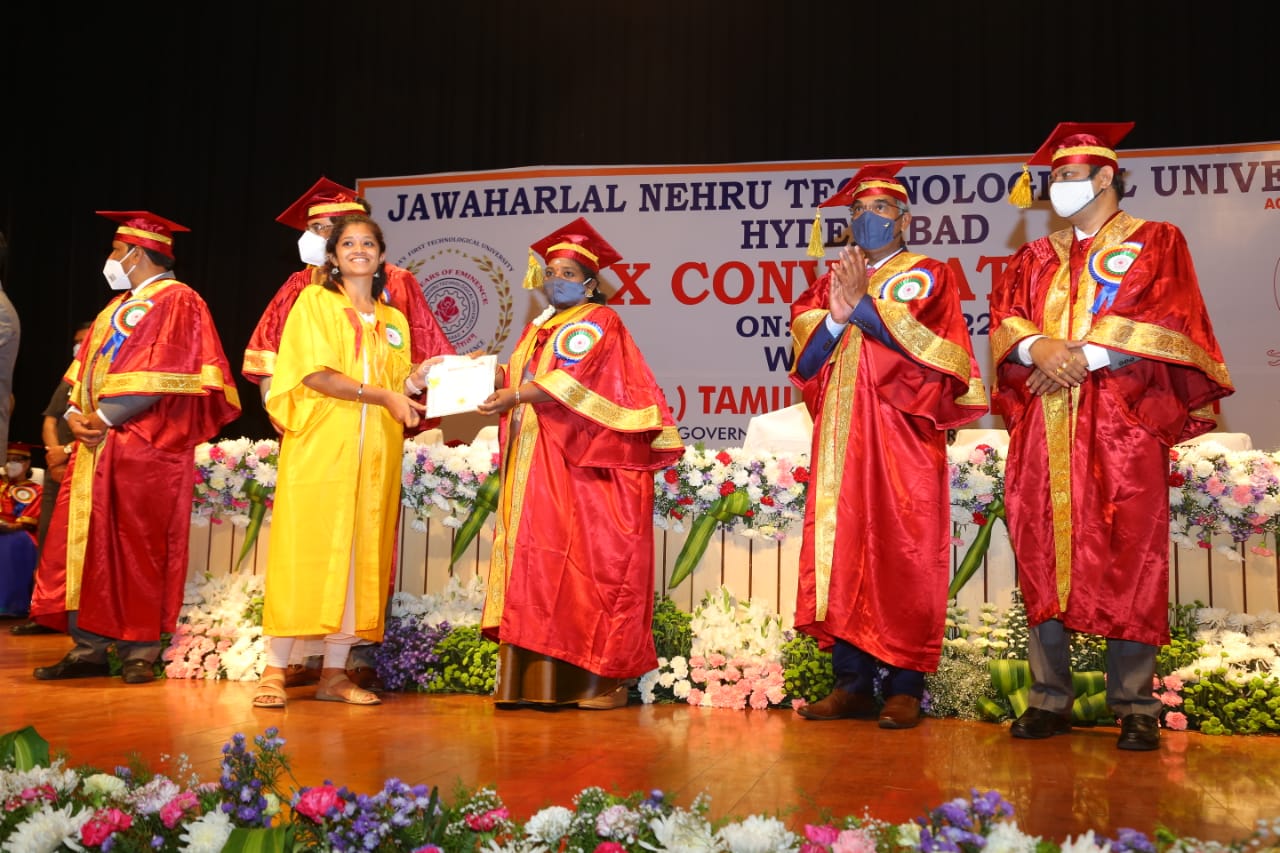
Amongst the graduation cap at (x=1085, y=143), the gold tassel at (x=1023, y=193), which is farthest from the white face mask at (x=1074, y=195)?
the gold tassel at (x=1023, y=193)

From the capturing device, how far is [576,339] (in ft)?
14.0

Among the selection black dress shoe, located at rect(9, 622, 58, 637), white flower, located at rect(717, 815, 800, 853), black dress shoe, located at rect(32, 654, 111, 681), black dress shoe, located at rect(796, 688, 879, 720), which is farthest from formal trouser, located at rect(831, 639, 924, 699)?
black dress shoe, located at rect(9, 622, 58, 637)

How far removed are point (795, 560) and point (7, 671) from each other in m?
3.36

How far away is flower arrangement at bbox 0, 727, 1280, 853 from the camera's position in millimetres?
1794

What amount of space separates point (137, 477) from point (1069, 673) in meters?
3.66

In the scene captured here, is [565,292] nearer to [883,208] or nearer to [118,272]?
[883,208]

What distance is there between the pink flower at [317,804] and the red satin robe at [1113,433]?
7.86 ft

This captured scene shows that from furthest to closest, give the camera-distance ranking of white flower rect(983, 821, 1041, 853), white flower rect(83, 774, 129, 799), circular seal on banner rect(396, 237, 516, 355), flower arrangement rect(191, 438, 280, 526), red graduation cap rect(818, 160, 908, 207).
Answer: circular seal on banner rect(396, 237, 516, 355) → flower arrangement rect(191, 438, 280, 526) → red graduation cap rect(818, 160, 908, 207) → white flower rect(83, 774, 129, 799) → white flower rect(983, 821, 1041, 853)

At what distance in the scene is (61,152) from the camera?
9203 mm

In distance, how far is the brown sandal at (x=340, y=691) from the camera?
13.6 feet

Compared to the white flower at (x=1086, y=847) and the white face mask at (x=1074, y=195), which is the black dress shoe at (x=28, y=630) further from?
the white flower at (x=1086, y=847)

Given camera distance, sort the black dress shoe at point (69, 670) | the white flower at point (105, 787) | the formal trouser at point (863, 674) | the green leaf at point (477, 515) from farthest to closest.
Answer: the green leaf at point (477, 515) → the black dress shoe at point (69, 670) → the formal trouser at point (863, 674) → the white flower at point (105, 787)

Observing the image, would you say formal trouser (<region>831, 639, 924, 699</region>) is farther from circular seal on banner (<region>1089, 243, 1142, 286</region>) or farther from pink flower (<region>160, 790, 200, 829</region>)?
pink flower (<region>160, 790, 200, 829</region>)

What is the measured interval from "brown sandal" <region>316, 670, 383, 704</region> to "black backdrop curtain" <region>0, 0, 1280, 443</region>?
4.75 m
